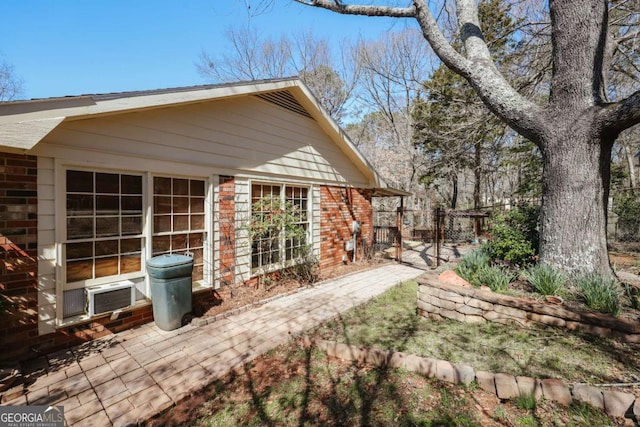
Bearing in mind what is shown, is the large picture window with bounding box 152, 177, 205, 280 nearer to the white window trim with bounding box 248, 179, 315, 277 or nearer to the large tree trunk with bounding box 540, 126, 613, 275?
the white window trim with bounding box 248, 179, 315, 277

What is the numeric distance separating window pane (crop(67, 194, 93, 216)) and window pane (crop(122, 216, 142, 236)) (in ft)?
1.47

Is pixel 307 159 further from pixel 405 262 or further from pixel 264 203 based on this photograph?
pixel 405 262

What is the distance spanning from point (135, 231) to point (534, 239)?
7.22m

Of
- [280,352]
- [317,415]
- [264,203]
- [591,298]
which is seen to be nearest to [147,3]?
[264,203]

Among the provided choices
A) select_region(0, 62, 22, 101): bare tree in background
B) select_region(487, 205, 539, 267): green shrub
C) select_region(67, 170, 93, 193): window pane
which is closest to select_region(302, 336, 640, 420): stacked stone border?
select_region(487, 205, 539, 267): green shrub

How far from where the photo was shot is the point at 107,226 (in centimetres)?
416

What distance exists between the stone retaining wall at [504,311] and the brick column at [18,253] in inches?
217

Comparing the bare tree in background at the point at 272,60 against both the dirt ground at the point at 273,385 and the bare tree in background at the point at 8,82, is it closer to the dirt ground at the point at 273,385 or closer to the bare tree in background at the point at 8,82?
the bare tree in background at the point at 8,82

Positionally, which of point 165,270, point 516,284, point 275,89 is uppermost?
point 275,89

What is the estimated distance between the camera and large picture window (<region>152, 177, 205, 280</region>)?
15.4 ft

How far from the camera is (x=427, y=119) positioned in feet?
46.5

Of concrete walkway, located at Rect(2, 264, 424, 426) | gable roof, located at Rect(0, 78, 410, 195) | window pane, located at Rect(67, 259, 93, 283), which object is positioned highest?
gable roof, located at Rect(0, 78, 410, 195)

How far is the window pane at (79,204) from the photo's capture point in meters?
3.82

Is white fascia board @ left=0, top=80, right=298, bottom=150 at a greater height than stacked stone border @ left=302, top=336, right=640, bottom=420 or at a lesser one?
greater
